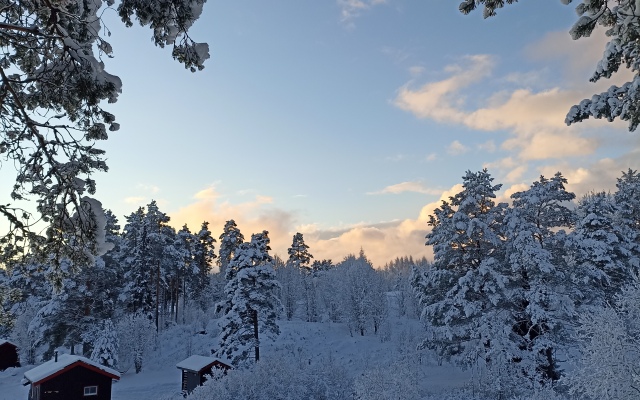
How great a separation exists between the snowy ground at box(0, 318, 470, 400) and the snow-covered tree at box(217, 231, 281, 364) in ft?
7.98

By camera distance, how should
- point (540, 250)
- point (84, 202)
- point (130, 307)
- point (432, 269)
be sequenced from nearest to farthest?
point (84, 202) < point (540, 250) < point (432, 269) < point (130, 307)

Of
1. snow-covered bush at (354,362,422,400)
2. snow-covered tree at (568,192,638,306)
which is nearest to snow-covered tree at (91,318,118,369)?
snow-covered bush at (354,362,422,400)

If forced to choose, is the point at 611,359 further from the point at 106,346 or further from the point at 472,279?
the point at 106,346

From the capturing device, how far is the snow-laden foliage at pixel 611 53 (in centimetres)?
625

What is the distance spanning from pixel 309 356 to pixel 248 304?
62.8 feet

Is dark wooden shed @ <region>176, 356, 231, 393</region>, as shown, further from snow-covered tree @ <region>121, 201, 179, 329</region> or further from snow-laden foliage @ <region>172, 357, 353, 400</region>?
snow-covered tree @ <region>121, 201, 179, 329</region>

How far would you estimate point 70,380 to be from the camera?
91.9ft

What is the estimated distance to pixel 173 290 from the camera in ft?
208

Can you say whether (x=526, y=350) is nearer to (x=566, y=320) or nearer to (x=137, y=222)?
(x=566, y=320)

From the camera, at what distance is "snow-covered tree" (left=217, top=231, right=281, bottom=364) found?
1246 inches

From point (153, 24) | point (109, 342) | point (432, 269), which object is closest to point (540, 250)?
point (432, 269)

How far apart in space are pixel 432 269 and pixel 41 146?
2317 centimetres

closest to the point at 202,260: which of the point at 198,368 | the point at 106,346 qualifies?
the point at 106,346

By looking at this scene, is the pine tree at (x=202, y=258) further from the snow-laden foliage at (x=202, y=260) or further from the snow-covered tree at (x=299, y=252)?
the snow-covered tree at (x=299, y=252)
